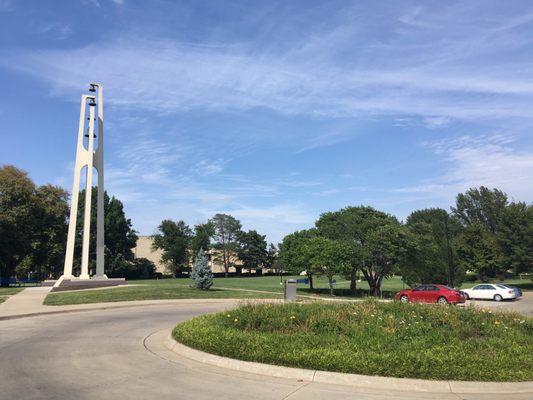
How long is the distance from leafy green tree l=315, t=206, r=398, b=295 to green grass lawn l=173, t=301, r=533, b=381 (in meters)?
26.6

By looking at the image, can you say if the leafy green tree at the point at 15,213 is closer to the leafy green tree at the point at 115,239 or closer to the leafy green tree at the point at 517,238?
the leafy green tree at the point at 115,239

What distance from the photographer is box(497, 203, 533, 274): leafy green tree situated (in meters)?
54.0

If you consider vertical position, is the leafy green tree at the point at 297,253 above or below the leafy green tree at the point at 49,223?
below

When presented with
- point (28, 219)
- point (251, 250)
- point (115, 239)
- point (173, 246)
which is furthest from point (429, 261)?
point (251, 250)

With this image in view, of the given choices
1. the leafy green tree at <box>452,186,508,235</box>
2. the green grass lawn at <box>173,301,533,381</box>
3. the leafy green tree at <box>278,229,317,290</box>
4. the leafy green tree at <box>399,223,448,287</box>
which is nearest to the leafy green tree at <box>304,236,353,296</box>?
the leafy green tree at <box>278,229,317,290</box>

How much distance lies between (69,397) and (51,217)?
5190 cm

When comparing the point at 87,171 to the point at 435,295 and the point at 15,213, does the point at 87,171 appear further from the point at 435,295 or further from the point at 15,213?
the point at 435,295

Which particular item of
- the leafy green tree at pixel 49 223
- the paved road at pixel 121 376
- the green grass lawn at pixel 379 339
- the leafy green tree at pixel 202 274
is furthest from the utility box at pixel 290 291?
the leafy green tree at pixel 49 223

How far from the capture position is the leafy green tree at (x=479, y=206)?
11506 centimetres

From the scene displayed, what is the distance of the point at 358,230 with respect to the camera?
40.5 metres

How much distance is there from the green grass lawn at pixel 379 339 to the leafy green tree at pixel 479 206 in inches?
4450

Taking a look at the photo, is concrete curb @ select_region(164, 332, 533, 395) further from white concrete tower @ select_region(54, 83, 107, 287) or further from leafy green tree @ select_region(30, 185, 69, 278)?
leafy green tree @ select_region(30, 185, 69, 278)

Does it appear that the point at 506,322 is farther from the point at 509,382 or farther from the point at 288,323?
the point at 288,323

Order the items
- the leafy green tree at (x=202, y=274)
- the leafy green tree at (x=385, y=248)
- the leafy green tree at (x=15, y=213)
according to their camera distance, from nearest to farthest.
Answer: the leafy green tree at (x=202, y=274)
the leafy green tree at (x=385, y=248)
the leafy green tree at (x=15, y=213)
